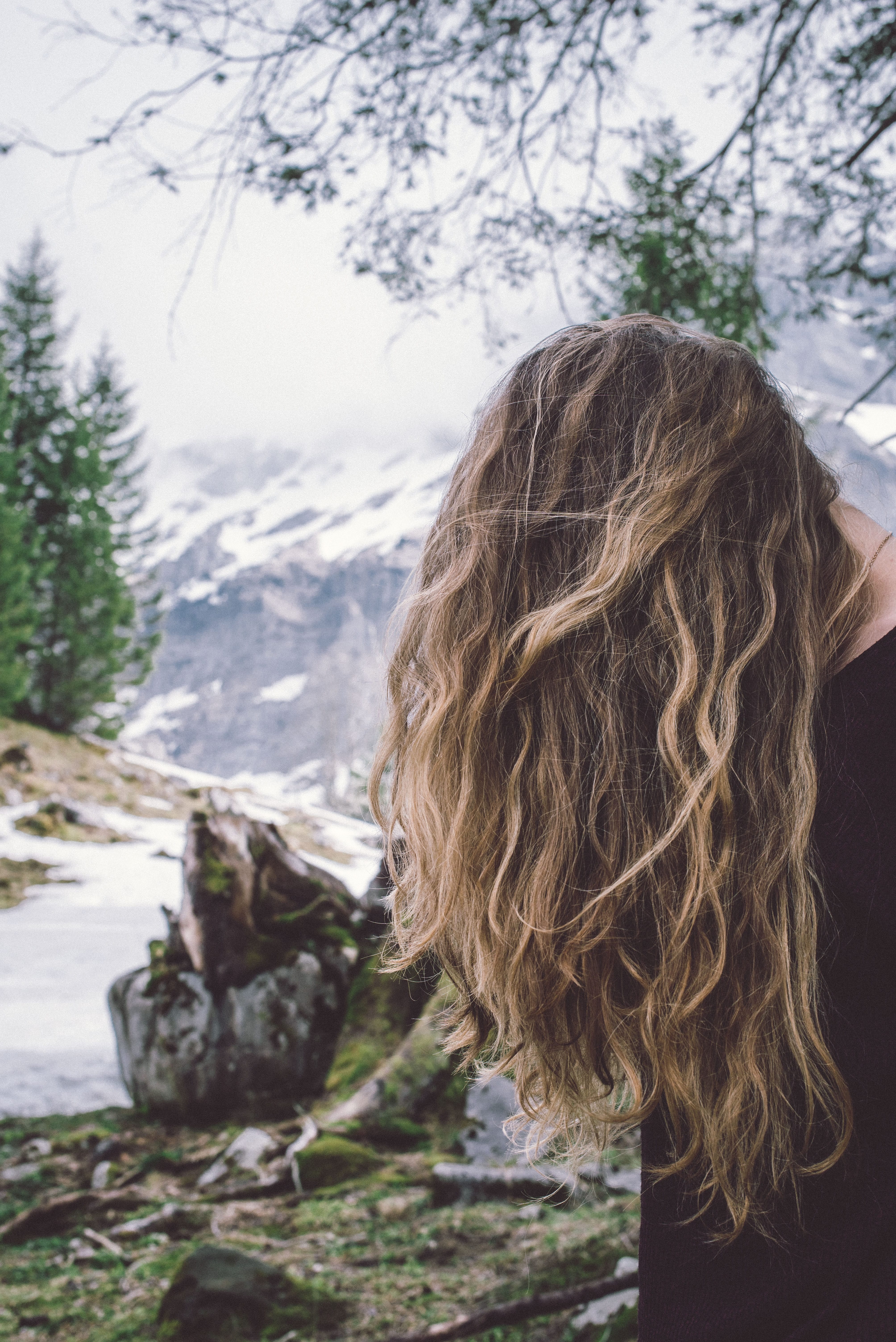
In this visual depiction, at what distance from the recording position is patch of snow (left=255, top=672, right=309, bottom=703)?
112 meters

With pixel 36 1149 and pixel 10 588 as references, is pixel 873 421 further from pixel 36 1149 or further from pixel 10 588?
pixel 36 1149

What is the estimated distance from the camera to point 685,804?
0.97 meters

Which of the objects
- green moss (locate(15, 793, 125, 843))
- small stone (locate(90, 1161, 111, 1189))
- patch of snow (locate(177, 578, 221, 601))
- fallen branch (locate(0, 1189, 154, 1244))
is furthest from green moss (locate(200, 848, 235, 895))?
patch of snow (locate(177, 578, 221, 601))

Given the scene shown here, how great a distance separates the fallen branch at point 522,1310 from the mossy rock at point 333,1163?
133 centimetres

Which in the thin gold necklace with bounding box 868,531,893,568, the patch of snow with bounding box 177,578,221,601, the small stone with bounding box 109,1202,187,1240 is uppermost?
the patch of snow with bounding box 177,578,221,601

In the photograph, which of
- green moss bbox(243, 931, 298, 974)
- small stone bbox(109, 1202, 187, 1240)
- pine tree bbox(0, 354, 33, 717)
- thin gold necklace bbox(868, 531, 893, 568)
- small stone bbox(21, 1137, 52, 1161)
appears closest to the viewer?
thin gold necklace bbox(868, 531, 893, 568)

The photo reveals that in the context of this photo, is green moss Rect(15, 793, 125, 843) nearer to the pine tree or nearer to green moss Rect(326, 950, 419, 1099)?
the pine tree

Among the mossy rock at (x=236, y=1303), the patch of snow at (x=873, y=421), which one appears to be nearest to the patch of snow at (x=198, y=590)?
the patch of snow at (x=873, y=421)

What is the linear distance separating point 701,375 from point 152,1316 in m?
2.92

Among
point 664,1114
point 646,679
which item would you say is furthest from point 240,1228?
point 646,679

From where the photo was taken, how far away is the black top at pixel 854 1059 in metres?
0.88

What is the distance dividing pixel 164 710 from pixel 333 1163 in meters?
120

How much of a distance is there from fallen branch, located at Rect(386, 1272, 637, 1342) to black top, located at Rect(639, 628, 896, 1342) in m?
1.28

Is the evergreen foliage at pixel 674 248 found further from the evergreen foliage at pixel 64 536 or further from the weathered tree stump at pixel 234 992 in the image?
the evergreen foliage at pixel 64 536
